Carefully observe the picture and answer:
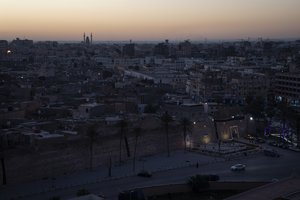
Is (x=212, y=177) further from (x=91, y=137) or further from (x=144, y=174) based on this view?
(x=91, y=137)

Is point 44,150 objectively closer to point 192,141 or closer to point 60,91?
point 192,141

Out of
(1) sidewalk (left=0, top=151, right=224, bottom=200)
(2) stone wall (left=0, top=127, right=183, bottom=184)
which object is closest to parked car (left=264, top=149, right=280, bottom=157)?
(1) sidewalk (left=0, top=151, right=224, bottom=200)

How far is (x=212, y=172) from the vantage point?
1482 centimetres

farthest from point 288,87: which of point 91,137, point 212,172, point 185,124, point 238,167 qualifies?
point 91,137

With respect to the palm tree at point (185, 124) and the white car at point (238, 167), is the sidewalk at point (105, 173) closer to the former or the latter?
the palm tree at point (185, 124)

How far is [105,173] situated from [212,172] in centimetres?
291

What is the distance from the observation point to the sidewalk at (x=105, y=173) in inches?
521

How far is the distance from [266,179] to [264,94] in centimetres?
1780

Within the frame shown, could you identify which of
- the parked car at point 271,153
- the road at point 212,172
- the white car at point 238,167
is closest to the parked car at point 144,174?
the road at point 212,172

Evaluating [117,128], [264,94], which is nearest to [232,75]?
[264,94]

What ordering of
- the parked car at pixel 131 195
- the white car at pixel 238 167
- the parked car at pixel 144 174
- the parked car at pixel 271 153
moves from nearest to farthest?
the parked car at pixel 131 195 → the parked car at pixel 144 174 → the white car at pixel 238 167 → the parked car at pixel 271 153

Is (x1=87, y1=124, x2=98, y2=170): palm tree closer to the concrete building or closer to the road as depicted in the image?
the road

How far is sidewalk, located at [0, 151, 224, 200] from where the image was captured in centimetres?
1323

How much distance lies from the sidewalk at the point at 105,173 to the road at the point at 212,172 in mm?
328
